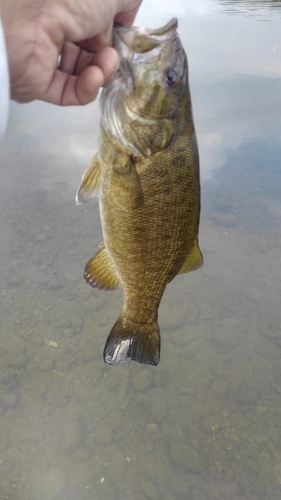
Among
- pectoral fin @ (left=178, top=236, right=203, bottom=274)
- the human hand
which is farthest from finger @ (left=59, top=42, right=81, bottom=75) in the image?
pectoral fin @ (left=178, top=236, right=203, bottom=274)

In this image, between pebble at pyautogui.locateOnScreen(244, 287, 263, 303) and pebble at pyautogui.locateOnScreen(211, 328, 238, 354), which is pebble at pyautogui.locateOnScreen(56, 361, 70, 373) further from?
pebble at pyautogui.locateOnScreen(244, 287, 263, 303)

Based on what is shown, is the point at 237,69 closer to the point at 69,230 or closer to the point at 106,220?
the point at 69,230

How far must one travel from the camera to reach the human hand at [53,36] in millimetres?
1154

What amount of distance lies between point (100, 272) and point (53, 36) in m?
0.93

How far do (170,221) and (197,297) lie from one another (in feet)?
8.49

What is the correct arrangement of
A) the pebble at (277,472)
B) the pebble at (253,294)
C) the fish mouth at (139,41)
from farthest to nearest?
the pebble at (253,294), the pebble at (277,472), the fish mouth at (139,41)

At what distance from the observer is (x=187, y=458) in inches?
115

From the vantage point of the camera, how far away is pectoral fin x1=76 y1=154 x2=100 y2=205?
150cm

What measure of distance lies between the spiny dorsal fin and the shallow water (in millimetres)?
1843

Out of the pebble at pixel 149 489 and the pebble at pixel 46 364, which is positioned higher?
the pebble at pixel 46 364

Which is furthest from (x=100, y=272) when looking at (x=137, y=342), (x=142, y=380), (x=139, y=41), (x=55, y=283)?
(x=55, y=283)

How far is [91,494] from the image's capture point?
109 inches

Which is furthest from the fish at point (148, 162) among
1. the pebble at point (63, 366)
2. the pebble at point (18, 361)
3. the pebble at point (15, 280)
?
the pebble at point (15, 280)

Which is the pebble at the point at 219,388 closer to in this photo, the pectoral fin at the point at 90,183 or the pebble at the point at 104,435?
the pebble at the point at 104,435
